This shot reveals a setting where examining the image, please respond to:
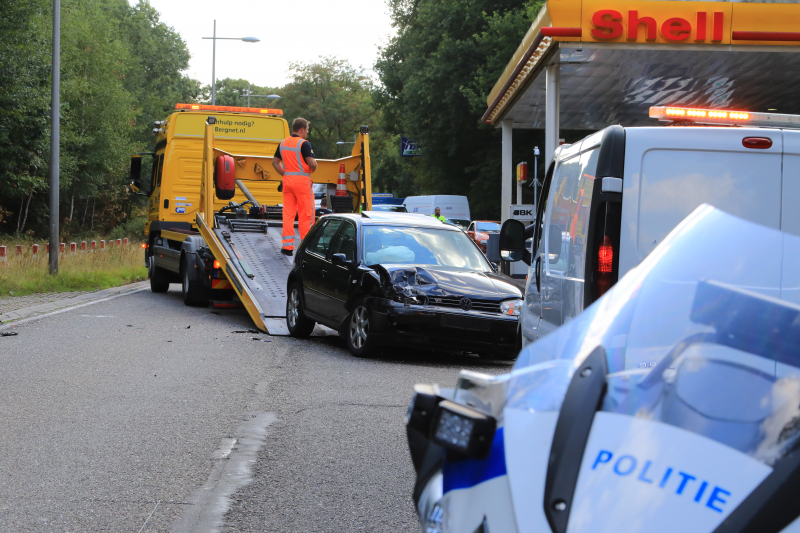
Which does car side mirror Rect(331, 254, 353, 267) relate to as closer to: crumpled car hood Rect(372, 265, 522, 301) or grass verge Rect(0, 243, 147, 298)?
crumpled car hood Rect(372, 265, 522, 301)

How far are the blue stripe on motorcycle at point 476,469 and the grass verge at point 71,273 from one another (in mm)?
16140

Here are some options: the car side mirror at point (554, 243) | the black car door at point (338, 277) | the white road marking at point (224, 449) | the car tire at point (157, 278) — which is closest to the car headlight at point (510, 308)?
the black car door at point (338, 277)

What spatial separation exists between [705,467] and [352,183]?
1366 centimetres

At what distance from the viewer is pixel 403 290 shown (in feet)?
30.0

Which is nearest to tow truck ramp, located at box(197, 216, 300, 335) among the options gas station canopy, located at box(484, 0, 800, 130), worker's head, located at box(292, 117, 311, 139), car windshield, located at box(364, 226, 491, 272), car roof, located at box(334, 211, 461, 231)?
worker's head, located at box(292, 117, 311, 139)

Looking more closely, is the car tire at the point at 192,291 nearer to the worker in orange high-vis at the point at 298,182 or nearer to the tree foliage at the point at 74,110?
the worker in orange high-vis at the point at 298,182

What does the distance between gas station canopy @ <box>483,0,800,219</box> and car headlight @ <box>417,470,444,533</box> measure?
9.69 metres

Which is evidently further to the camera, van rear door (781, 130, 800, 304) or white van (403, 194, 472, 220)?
white van (403, 194, 472, 220)

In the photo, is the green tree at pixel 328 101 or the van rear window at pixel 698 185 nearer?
the van rear window at pixel 698 185

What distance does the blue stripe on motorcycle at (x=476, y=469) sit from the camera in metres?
1.95

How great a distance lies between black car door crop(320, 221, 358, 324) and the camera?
9.88 meters

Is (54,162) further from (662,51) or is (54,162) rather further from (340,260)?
(662,51)

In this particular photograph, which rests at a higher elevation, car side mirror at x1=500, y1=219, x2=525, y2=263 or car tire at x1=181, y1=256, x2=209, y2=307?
car side mirror at x1=500, y1=219, x2=525, y2=263

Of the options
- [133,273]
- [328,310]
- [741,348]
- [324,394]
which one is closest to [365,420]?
[324,394]
